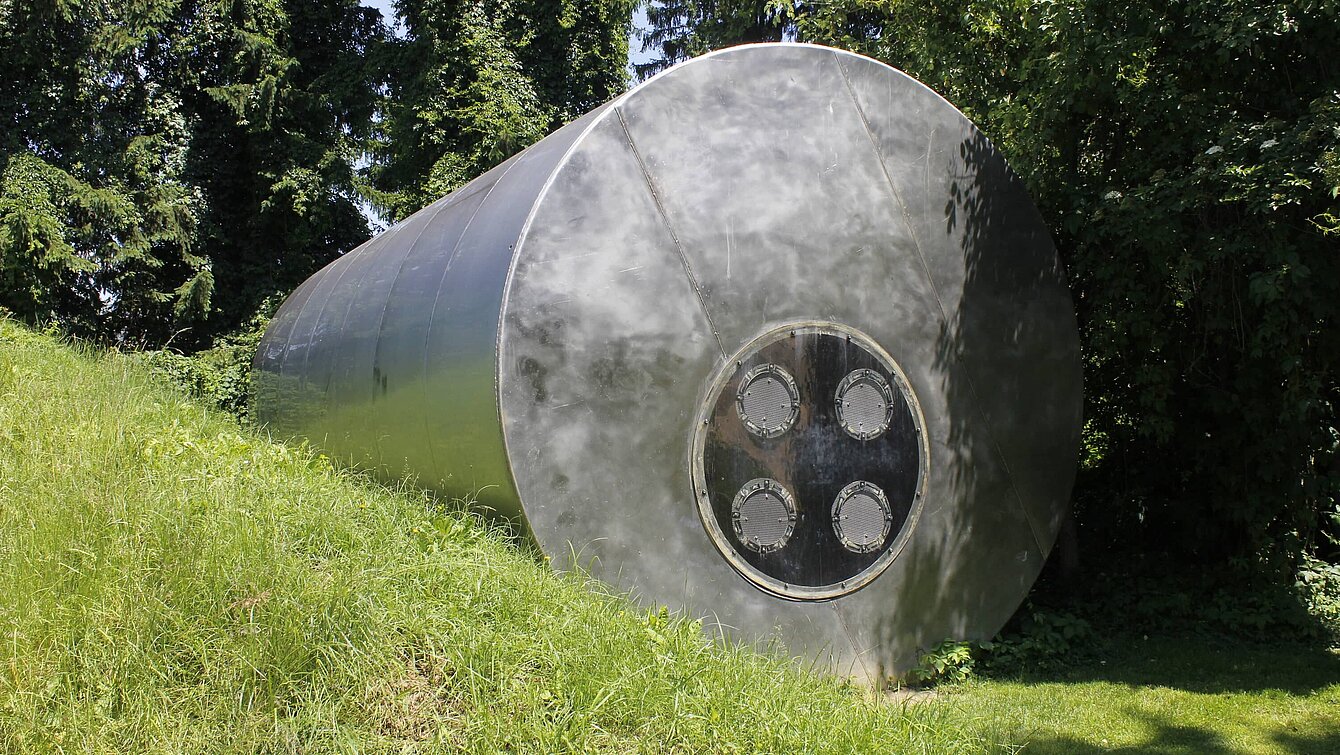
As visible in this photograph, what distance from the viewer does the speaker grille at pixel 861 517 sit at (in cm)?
596

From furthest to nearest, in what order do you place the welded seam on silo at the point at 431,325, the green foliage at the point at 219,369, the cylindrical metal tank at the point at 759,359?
1. the green foliage at the point at 219,369
2. the welded seam on silo at the point at 431,325
3. the cylindrical metal tank at the point at 759,359

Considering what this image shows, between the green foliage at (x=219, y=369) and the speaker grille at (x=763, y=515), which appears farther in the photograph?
the green foliage at (x=219, y=369)

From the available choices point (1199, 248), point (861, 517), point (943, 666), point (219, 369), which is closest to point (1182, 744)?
point (943, 666)

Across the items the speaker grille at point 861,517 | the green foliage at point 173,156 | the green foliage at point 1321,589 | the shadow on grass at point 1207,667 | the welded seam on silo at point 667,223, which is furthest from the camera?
the green foliage at point 173,156

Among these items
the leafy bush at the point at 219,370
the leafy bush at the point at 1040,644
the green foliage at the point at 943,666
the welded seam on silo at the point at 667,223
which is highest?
the welded seam on silo at the point at 667,223

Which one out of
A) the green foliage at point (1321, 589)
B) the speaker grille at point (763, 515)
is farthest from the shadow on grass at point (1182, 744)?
the green foliage at point (1321, 589)

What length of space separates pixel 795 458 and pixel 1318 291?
3.84 metres

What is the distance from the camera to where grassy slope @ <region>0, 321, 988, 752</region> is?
380 centimetres

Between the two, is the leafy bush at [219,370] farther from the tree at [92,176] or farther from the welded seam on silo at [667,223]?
the welded seam on silo at [667,223]

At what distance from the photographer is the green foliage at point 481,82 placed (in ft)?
68.5

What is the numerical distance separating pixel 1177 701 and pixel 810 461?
104 inches

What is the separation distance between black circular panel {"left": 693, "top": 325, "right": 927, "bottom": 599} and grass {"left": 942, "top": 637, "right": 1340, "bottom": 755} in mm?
1074

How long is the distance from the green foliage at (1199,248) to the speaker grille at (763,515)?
3.12 m

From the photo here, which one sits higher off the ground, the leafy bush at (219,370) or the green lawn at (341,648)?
the green lawn at (341,648)
